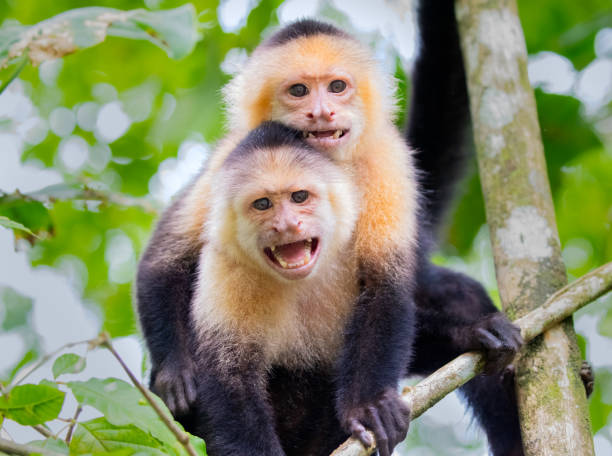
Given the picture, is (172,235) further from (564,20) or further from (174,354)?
(564,20)

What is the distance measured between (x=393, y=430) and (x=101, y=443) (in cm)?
131

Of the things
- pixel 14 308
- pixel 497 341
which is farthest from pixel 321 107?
pixel 14 308

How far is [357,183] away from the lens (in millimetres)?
3629

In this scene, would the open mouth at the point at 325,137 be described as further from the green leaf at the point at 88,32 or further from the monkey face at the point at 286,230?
the green leaf at the point at 88,32

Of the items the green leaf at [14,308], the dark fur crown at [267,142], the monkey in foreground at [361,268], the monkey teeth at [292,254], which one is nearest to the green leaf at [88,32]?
the dark fur crown at [267,142]

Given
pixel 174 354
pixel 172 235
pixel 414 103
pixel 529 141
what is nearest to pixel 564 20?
pixel 414 103

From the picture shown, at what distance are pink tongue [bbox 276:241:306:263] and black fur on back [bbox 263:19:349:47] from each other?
134 centimetres

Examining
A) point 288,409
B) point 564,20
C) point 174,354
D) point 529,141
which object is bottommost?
point 288,409

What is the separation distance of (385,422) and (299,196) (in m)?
1.10

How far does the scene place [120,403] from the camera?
2.04m

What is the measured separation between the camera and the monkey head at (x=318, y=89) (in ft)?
12.2

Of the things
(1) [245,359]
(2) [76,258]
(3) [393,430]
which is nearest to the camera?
(3) [393,430]

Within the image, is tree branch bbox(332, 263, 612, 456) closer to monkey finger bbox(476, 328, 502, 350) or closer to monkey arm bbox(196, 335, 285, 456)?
monkey finger bbox(476, 328, 502, 350)

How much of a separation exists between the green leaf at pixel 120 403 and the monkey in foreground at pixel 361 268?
1033 millimetres
